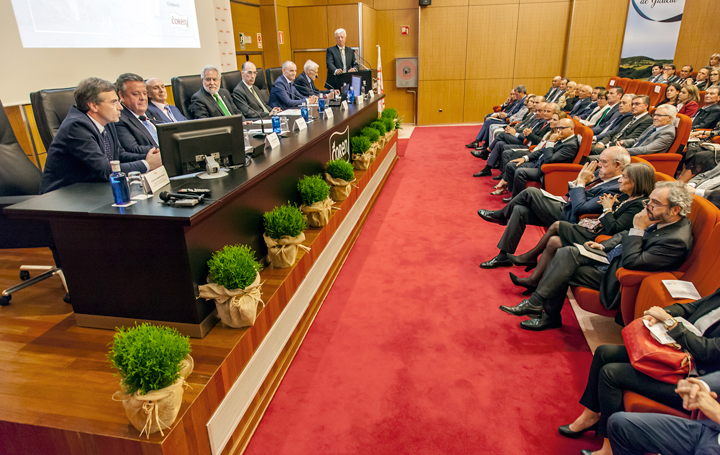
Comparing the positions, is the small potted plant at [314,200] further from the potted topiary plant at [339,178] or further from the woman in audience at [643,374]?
the woman in audience at [643,374]

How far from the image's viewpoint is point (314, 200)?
3.08 metres

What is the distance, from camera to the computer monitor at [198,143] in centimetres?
220

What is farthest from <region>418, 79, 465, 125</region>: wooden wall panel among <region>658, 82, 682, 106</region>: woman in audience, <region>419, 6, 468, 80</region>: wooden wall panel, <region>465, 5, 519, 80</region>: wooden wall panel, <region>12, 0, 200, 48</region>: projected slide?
<region>12, 0, 200, 48</region>: projected slide

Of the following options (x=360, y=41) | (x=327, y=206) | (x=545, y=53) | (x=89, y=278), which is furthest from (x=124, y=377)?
(x=545, y=53)

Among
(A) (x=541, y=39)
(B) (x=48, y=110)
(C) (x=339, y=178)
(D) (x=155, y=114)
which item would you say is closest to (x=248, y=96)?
(D) (x=155, y=114)

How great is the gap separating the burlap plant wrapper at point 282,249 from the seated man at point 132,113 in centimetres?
104

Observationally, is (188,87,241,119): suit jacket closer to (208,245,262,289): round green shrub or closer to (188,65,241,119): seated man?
(188,65,241,119): seated man

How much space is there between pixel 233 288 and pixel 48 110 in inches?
75.0

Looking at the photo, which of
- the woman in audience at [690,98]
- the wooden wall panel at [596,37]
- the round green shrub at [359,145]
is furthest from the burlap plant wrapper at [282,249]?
the wooden wall panel at [596,37]

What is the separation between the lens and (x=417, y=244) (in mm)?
3979

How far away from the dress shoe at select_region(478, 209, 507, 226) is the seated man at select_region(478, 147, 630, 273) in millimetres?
439

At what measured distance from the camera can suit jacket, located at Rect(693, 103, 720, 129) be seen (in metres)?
5.11

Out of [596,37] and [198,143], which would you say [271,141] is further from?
[596,37]

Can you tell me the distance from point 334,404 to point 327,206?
145cm
